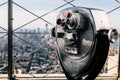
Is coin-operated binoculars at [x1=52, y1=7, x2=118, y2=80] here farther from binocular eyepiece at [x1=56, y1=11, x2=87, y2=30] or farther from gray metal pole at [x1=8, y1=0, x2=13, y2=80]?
gray metal pole at [x1=8, y1=0, x2=13, y2=80]

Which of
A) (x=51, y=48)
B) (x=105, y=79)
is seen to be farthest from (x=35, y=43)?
(x=105, y=79)

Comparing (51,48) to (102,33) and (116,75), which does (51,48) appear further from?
(102,33)

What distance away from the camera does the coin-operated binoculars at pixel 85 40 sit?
2043 mm

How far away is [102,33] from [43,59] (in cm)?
145

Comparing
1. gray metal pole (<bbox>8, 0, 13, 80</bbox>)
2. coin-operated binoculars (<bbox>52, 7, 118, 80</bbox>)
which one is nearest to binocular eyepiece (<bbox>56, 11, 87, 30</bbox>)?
coin-operated binoculars (<bbox>52, 7, 118, 80</bbox>)

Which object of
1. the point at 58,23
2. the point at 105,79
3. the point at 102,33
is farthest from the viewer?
the point at 105,79

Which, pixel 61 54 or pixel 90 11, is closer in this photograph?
pixel 90 11

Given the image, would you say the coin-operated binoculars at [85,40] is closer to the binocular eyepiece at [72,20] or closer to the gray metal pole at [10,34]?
the binocular eyepiece at [72,20]

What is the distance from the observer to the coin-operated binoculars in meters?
2.04

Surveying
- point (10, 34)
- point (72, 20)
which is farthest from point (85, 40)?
point (10, 34)

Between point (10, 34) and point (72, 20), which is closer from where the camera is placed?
point (72, 20)

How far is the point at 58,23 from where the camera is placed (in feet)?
7.54

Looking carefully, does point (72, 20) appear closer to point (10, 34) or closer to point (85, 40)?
point (85, 40)

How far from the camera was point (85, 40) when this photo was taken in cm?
208
